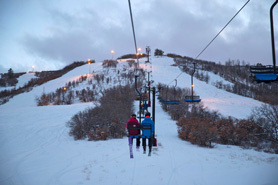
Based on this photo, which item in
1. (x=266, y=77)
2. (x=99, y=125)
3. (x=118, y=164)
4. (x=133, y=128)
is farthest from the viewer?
(x=99, y=125)

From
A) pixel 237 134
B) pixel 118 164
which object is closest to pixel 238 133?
pixel 237 134

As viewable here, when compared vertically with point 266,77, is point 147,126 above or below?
below

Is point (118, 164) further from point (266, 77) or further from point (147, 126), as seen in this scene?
point (266, 77)

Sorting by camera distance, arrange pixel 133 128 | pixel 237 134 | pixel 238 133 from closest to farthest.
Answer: pixel 133 128 → pixel 237 134 → pixel 238 133

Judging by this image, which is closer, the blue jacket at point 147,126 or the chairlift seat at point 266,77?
the chairlift seat at point 266,77

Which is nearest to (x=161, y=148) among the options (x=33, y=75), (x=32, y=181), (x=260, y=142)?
(x=32, y=181)

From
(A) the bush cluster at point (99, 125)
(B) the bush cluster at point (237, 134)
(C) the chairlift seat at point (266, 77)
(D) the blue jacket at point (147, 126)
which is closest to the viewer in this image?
(C) the chairlift seat at point (266, 77)

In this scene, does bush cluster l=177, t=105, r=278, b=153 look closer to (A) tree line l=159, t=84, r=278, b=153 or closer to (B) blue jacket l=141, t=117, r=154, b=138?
(A) tree line l=159, t=84, r=278, b=153

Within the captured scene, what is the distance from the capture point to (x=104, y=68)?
3374 inches

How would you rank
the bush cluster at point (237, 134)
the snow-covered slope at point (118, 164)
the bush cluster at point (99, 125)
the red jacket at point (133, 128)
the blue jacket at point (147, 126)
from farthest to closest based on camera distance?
the bush cluster at point (99, 125), the bush cluster at point (237, 134), the snow-covered slope at point (118, 164), the red jacket at point (133, 128), the blue jacket at point (147, 126)

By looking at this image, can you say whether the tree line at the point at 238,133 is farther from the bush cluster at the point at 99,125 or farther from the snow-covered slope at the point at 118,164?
the bush cluster at the point at 99,125

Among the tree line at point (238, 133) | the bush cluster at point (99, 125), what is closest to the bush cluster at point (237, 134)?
the tree line at point (238, 133)

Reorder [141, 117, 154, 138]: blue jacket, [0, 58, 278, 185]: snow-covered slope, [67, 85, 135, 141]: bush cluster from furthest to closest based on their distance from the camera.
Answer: [67, 85, 135, 141]: bush cluster
[0, 58, 278, 185]: snow-covered slope
[141, 117, 154, 138]: blue jacket

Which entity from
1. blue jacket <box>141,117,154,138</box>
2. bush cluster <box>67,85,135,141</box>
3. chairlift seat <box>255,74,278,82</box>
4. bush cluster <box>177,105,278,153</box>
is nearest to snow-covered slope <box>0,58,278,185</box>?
bush cluster <box>67,85,135,141</box>
